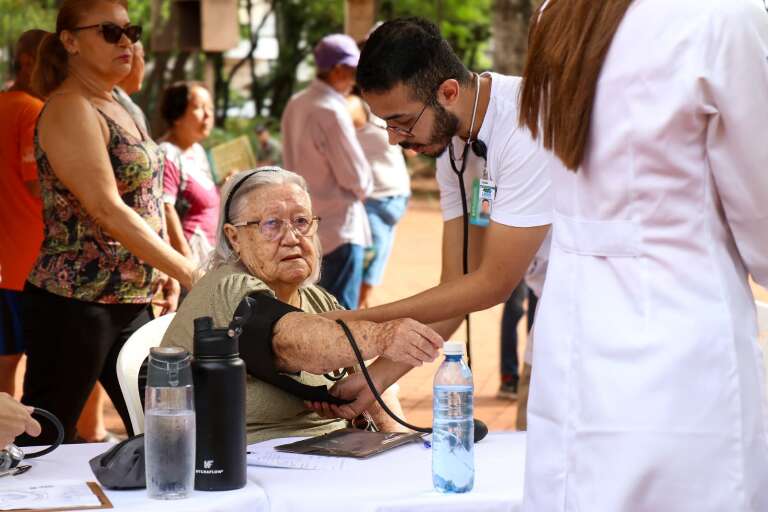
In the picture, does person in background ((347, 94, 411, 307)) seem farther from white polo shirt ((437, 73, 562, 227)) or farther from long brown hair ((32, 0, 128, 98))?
white polo shirt ((437, 73, 562, 227))

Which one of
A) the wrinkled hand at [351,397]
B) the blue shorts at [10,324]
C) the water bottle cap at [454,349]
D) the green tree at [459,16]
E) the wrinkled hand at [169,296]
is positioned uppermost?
the water bottle cap at [454,349]

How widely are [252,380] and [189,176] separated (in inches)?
126

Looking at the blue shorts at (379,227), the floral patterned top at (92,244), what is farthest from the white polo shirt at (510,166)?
the blue shorts at (379,227)

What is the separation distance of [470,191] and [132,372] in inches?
39.6

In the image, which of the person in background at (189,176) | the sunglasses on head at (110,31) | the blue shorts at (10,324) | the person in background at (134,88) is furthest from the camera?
the person in background at (189,176)

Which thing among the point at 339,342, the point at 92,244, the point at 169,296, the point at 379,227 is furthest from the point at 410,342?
the point at 379,227

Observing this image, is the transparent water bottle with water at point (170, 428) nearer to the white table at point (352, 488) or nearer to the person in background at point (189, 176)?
the white table at point (352, 488)

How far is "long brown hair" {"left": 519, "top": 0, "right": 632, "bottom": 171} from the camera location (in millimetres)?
1784

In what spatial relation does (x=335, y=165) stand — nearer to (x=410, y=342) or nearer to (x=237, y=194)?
(x=237, y=194)

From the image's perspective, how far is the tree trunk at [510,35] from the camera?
30.1ft

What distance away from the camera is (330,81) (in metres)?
6.64

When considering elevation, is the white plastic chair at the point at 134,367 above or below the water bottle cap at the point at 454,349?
below

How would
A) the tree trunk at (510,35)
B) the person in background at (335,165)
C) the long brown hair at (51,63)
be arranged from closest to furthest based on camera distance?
the long brown hair at (51,63)
the person in background at (335,165)
the tree trunk at (510,35)

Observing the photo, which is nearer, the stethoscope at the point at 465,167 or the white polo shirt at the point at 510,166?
the white polo shirt at the point at 510,166
